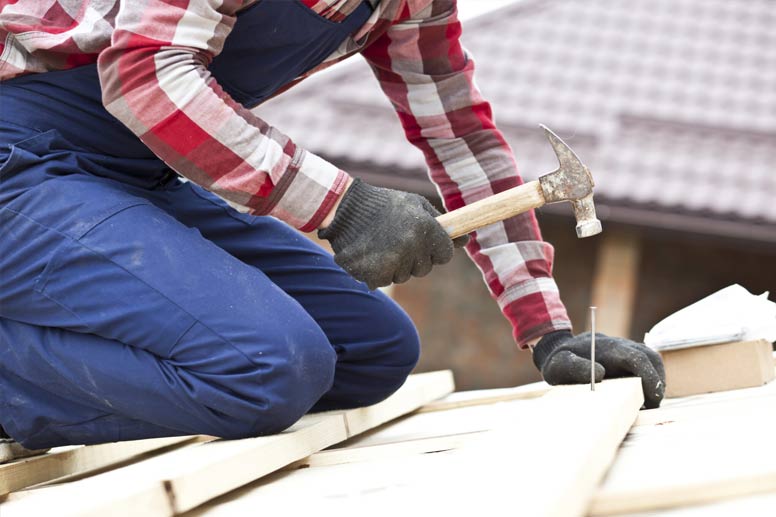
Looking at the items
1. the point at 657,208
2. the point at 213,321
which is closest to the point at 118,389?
the point at 213,321

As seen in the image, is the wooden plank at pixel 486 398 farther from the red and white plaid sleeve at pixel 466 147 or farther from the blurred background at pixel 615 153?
the blurred background at pixel 615 153

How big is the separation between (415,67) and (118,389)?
1136mm

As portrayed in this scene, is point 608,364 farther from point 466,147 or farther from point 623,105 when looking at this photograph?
point 623,105

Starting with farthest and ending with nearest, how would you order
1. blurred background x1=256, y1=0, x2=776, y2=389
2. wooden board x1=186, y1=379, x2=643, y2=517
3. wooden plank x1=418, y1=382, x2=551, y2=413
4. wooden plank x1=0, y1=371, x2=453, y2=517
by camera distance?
blurred background x1=256, y1=0, x2=776, y2=389 < wooden plank x1=418, y1=382, x2=551, y2=413 < wooden plank x1=0, y1=371, x2=453, y2=517 < wooden board x1=186, y1=379, x2=643, y2=517

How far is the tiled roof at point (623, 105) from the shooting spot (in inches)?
228

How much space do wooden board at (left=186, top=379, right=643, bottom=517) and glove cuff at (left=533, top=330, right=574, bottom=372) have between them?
36cm

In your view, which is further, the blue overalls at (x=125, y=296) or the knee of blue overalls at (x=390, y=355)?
the knee of blue overalls at (x=390, y=355)

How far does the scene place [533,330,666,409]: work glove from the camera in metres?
2.15

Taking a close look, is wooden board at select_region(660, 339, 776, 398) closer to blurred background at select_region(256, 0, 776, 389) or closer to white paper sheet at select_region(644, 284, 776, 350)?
white paper sheet at select_region(644, 284, 776, 350)

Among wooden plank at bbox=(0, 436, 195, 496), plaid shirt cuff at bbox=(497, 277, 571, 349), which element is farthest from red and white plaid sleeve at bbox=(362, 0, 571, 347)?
wooden plank at bbox=(0, 436, 195, 496)

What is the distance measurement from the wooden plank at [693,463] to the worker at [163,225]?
0.45 metres

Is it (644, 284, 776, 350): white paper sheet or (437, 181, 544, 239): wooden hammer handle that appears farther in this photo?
(644, 284, 776, 350): white paper sheet

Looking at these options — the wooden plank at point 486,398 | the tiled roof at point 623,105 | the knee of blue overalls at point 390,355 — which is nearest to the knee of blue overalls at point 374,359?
the knee of blue overalls at point 390,355

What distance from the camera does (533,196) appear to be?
2043mm
